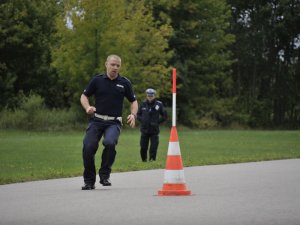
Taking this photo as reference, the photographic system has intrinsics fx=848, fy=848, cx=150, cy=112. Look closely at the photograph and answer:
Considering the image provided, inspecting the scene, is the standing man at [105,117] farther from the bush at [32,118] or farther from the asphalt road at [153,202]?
the bush at [32,118]

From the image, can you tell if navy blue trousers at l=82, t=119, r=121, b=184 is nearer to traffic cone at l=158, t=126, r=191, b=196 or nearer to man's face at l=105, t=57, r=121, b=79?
man's face at l=105, t=57, r=121, b=79

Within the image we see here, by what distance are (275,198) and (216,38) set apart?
59.8 metres

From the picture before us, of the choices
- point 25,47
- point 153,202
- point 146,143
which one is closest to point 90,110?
point 153,202

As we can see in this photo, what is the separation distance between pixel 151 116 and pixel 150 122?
0.20 meters

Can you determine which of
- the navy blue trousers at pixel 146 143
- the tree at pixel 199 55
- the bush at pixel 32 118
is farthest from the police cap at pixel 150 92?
the tree at pixel 199 55

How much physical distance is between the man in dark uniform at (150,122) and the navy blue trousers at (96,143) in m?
8.20

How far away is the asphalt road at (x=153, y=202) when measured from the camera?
8.88 m

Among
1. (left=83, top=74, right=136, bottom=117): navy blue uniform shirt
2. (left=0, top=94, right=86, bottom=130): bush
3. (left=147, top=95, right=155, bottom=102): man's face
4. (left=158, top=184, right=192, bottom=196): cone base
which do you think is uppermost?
(left=83, top=74, right=136, bottom=117): navy blue uniform shirt

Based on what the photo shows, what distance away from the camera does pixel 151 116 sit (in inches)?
838

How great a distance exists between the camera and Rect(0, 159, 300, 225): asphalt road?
888 cm

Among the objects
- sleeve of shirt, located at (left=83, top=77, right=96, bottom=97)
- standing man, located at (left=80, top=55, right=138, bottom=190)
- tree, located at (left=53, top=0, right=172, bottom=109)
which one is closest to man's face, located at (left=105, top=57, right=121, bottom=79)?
standing man, located at (left=80, top=55, right=138, bottom=190)

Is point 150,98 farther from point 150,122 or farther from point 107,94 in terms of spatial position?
point 107,94

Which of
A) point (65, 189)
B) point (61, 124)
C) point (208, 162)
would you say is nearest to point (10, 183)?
point (65, 189)

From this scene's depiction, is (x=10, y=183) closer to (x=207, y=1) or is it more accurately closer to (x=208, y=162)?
(x=208, y=162)
